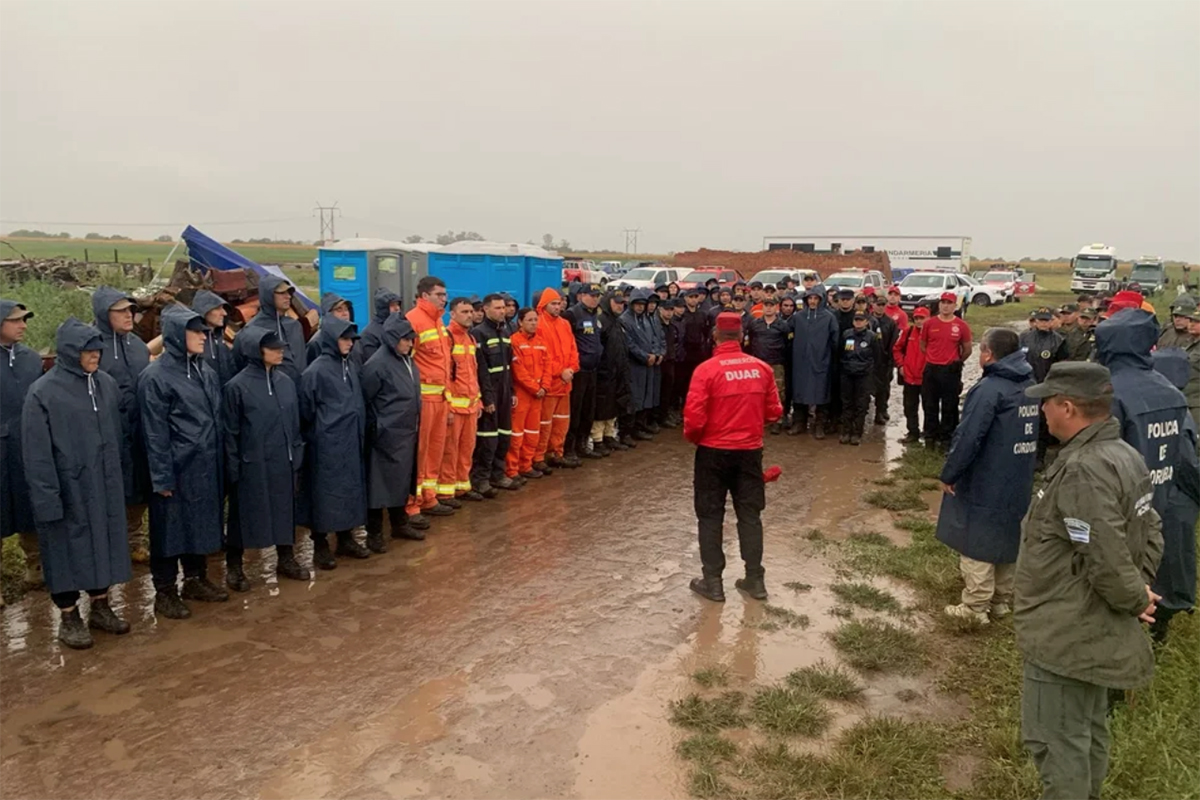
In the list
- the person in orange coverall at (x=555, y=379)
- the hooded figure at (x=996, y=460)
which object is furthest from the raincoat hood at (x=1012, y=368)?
the person in orange coverall at (x=555, y=379)

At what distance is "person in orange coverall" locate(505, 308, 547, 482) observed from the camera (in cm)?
829

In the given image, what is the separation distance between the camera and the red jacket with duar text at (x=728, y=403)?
5.52 meters

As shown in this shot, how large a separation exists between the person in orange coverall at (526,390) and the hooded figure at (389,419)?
5.95 ft

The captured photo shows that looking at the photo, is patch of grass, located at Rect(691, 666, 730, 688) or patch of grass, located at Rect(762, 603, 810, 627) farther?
patch of grass, located at Rect(762, 603, 810, 627)

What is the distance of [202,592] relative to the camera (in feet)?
17.9

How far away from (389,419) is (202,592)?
183cm

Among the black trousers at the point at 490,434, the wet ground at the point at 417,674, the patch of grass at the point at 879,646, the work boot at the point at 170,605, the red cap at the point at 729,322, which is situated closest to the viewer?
the wet ground at the point at 417,674

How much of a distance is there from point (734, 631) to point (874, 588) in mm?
1346

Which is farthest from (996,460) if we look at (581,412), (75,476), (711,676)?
(75,476)

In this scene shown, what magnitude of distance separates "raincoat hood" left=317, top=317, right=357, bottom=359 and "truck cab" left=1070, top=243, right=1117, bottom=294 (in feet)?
131

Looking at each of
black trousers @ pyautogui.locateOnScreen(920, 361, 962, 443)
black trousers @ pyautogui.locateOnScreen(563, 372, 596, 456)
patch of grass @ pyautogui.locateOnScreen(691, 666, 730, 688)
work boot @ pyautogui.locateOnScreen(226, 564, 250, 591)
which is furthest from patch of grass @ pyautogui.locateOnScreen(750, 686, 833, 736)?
black trousers @ pyautogui.locateOnScreen(920, 361, 962, 443)

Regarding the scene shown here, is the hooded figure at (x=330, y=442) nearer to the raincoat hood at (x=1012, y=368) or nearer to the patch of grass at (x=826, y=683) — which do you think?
the patch of grass at (x=826, y=683)

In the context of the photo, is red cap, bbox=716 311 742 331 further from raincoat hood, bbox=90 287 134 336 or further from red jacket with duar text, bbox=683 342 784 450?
raincoat hood, bbox=90 287 134 336

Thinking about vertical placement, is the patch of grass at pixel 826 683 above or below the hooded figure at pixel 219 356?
below
